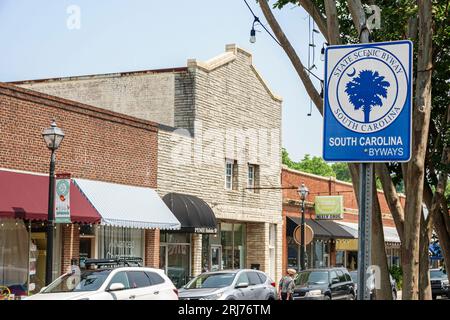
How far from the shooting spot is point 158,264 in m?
27.8

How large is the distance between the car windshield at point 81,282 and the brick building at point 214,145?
12141mm

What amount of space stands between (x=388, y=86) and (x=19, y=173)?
1703 centimetres

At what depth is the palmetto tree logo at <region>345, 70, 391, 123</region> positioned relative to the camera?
6105 millimetres

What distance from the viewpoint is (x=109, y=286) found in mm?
14922

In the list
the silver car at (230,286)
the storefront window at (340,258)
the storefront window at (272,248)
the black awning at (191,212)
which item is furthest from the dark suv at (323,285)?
the storefront window at (340,258)

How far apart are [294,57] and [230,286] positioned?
408 inches

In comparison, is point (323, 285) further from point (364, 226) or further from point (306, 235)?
point (364, 226)

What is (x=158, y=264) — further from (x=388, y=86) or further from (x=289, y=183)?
(x=388, y=86)

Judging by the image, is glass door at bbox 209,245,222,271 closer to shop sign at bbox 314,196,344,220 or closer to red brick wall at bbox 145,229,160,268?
red brick wall at bbox 145,229,160,268

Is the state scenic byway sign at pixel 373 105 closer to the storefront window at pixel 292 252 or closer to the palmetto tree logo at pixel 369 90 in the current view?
the palmetto tree logo at pixel 369 90

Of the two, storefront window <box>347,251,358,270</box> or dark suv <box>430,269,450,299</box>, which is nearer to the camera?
dark suv <box>430,269,450,299</box>

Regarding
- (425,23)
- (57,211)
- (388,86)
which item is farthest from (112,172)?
(388,86)

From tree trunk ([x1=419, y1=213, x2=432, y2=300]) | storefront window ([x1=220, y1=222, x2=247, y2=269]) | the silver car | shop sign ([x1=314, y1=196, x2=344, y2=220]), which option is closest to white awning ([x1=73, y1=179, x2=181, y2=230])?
the silver car

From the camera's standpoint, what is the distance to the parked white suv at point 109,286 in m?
14.4
